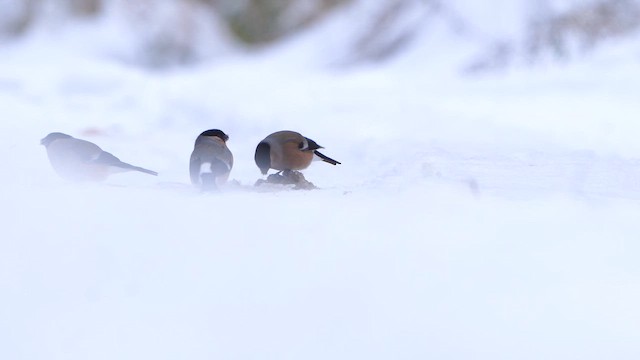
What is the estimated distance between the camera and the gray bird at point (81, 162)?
3.85 meters

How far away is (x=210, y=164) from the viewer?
3.53 meters

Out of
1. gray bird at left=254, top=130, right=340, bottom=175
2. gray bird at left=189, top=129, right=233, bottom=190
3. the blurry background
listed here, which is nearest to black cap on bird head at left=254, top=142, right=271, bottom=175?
gray bird at left=254, top=130, right=340, bottom=175

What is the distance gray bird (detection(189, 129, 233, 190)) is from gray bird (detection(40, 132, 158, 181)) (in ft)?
1.24

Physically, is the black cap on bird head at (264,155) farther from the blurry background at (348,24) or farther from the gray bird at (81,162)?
the blurry background at (348,24)

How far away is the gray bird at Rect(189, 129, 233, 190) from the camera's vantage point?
3455 millimetres

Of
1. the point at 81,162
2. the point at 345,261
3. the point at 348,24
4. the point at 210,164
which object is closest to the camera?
the point at 345,261

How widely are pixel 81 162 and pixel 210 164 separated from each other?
1.95 ft

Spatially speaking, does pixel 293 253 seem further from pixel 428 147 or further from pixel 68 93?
pixel 68 93

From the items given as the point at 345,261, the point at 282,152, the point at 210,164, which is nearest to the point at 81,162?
the point at 210,164

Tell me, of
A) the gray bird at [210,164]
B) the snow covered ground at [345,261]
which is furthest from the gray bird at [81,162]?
the gray bird at [210,164]

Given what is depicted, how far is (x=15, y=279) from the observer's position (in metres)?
2.38

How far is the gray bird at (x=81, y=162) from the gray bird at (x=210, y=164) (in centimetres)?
38

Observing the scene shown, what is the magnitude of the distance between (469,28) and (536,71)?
3218mm

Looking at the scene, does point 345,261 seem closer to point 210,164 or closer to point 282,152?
point 210,164
